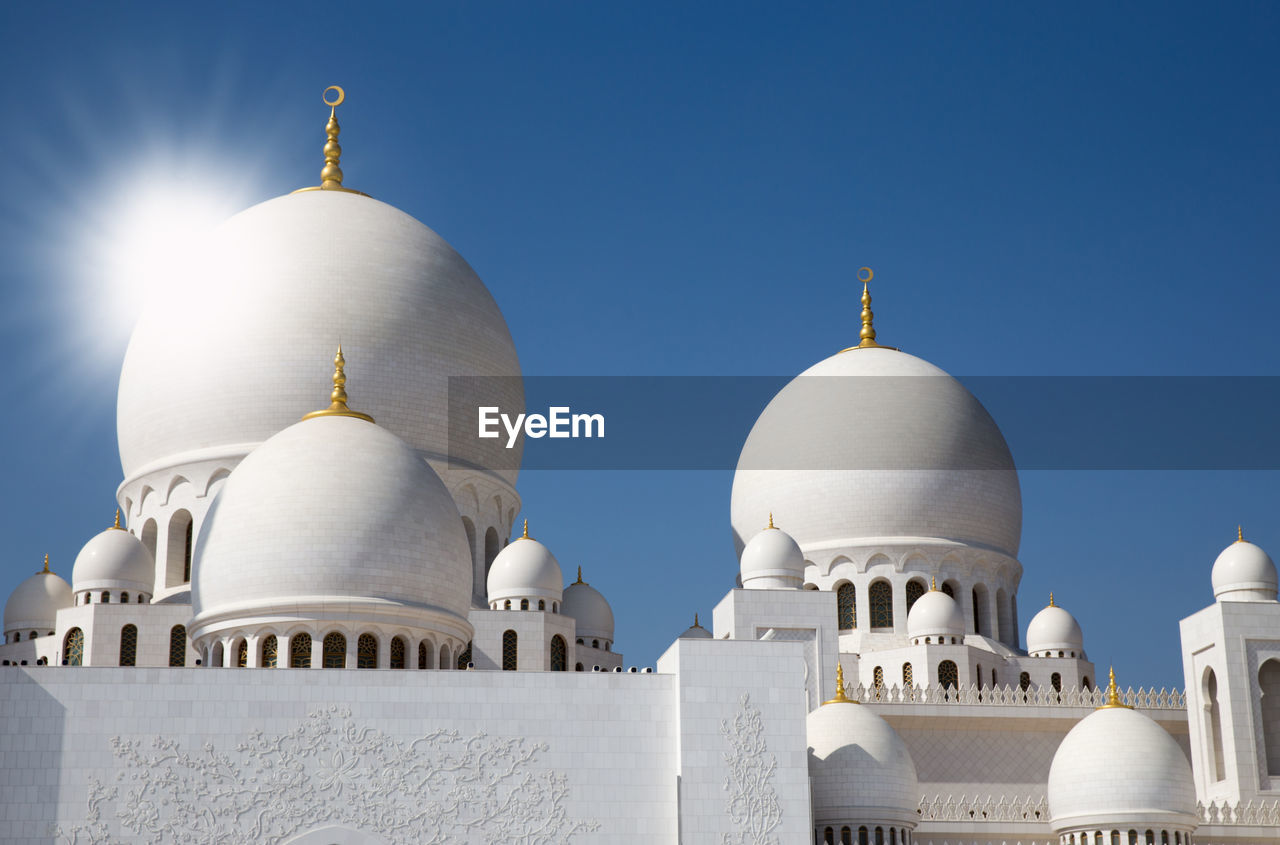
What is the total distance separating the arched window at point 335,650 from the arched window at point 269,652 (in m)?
0.63

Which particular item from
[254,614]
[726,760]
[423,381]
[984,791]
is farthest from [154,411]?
[984,791]

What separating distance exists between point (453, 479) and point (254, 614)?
6.48 m

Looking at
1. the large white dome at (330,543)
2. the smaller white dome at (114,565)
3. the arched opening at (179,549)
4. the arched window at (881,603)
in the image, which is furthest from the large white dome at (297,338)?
the arched window at (881,603)

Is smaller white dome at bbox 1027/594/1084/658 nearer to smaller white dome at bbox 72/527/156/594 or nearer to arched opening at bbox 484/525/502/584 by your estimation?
arched opening at bbox 484/525/502/584

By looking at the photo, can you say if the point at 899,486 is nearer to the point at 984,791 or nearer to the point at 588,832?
the point at 984,791

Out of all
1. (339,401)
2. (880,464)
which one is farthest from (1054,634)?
(339,401)

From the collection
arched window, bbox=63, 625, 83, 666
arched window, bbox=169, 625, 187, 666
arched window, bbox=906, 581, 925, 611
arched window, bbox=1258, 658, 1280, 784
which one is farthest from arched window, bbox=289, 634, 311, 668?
arched window, bbox=1258, 658, 1280, 784

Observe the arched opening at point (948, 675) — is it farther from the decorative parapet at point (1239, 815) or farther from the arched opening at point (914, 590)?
the decorative parapet at point (1239, 815)

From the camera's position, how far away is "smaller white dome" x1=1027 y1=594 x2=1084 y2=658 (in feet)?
103

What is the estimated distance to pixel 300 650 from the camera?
21.5m

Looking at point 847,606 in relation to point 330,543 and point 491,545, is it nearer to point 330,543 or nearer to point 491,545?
point 491,545

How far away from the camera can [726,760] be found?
1975 centimetres

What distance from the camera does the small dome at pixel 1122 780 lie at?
22516 mm

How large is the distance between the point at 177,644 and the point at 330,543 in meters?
4.77
